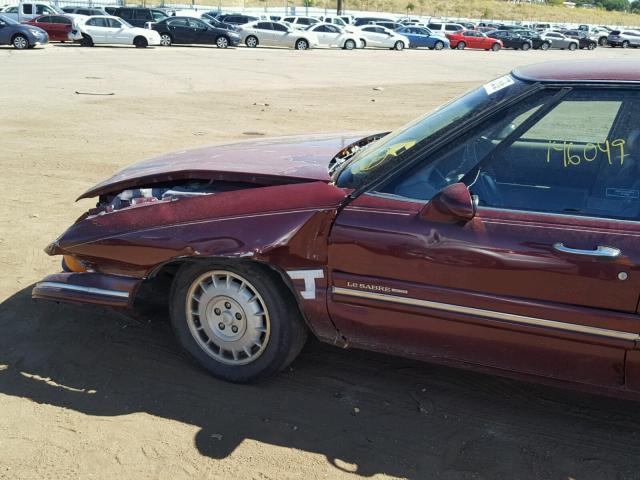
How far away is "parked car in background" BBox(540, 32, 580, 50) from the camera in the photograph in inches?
1903

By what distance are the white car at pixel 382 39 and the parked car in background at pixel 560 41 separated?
570 inches

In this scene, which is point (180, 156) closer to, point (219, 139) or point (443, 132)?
point (443, 132)

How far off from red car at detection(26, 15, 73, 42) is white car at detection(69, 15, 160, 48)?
45 centimetres

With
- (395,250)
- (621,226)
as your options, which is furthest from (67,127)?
(621,226)

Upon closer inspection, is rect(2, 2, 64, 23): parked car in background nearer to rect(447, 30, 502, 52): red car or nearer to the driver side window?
rect(447, 30, 502, 52): red car

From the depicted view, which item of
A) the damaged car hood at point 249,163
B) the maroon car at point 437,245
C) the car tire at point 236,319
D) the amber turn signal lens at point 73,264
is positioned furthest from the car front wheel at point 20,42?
the car tire at point 236,319

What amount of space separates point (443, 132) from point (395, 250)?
610mm

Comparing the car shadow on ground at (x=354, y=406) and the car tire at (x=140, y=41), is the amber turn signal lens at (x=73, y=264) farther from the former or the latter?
the car tire at (x=140, y=41)

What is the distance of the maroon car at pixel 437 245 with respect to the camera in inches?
110

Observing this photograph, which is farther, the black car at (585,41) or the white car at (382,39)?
the black car at (585,41)

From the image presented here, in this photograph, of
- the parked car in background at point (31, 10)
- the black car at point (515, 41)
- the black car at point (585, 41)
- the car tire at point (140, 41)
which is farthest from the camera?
the black car at point (585, 41)

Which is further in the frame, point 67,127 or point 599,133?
point 67,127

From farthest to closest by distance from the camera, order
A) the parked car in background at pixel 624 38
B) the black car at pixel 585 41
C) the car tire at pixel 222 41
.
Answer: the parked car in background at pixel 624 38 → the black car at pixel 585 41 → the car tire at pixel 222 41

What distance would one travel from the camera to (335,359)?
3.84 meters
